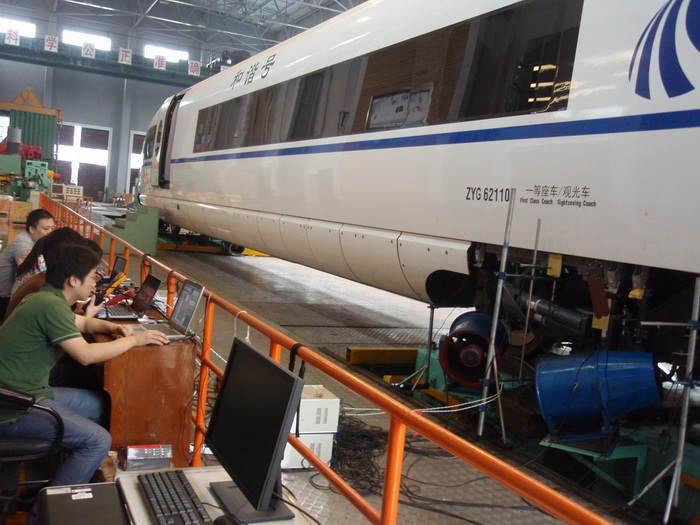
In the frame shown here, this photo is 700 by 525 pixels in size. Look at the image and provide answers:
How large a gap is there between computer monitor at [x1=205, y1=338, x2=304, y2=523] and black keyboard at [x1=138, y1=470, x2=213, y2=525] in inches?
3.5

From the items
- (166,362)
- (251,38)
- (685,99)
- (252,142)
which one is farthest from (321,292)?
(251,38)

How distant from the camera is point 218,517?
1.86 metres

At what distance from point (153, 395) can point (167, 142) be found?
33.7ft

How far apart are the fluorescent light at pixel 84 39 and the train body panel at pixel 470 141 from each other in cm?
2605

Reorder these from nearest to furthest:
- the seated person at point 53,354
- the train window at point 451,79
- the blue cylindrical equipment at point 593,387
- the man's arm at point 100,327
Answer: the seated person at point 53,354 < the man's arm at point 100,327 < the blue cylindrical equipment at point 593,387 < the train window at point 451,79

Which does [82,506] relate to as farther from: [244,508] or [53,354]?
[53,354]

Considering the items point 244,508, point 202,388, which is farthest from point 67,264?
point 244,508

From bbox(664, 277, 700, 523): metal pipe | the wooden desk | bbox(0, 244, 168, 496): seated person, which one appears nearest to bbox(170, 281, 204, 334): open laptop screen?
the wooden desk

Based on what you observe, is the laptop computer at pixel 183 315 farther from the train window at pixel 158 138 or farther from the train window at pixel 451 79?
the train window at pixel 158 138

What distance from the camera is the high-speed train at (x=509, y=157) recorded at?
3.42 metres

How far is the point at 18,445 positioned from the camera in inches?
110

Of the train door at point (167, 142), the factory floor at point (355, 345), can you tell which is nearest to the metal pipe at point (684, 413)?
the factory floor at point (355, 345)

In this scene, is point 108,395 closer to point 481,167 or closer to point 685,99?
point 481,167

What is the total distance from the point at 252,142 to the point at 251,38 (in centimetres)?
2468
